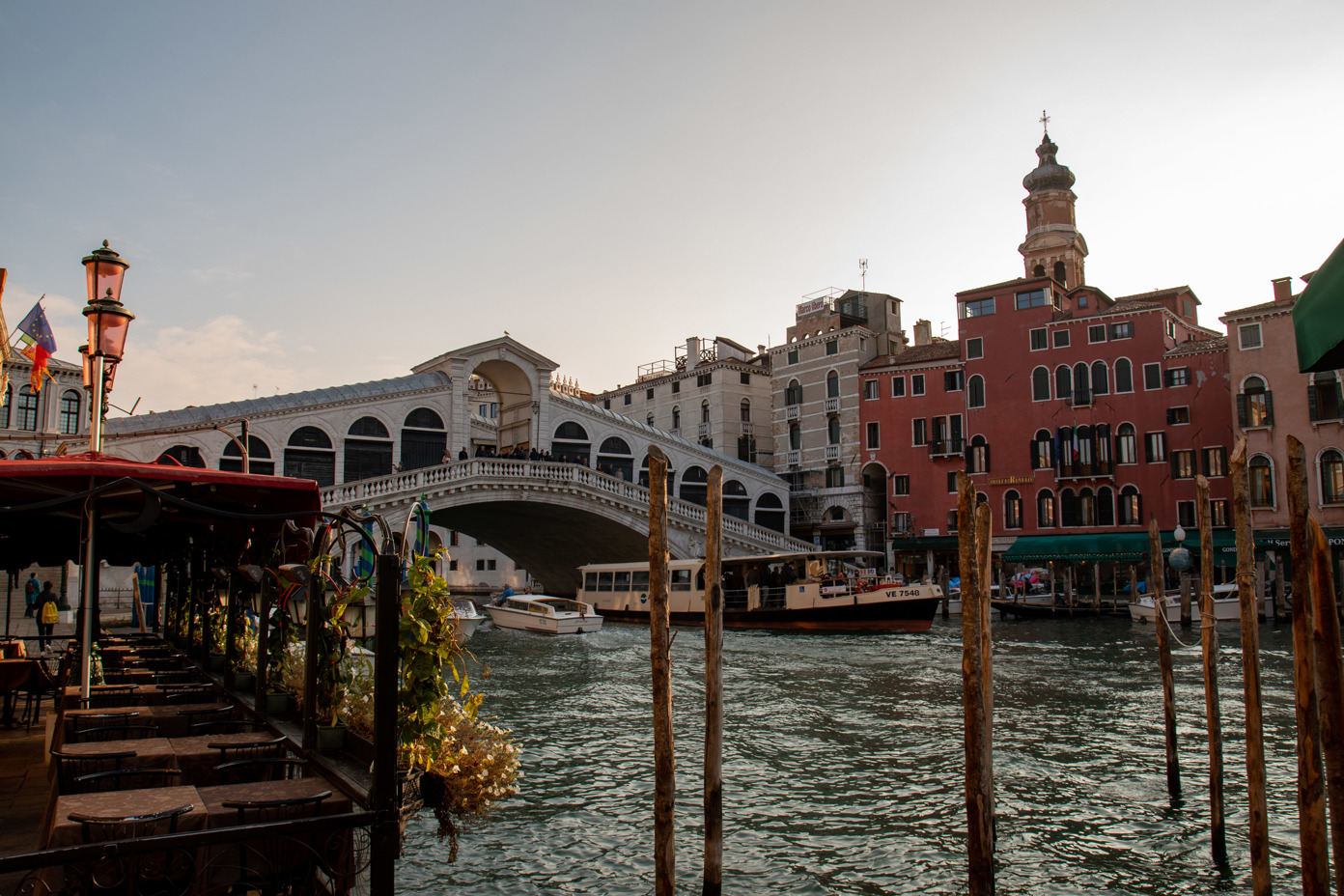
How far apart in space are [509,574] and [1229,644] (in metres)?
31.8

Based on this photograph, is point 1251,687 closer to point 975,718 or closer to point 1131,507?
point 975,718

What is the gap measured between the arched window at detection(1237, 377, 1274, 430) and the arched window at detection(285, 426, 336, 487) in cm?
2563

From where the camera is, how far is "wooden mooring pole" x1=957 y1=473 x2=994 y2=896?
5344 millimetres

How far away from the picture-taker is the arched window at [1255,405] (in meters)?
25.9

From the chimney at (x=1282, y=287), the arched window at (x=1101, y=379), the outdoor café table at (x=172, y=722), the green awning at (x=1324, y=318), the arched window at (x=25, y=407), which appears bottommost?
the outdoor café table at (x=172, y=722)

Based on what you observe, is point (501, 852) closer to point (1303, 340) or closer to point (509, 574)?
point (1303, 340)

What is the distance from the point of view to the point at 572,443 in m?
32.0

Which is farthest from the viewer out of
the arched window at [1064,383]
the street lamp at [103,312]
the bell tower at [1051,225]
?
the bell tower at [1051,225]

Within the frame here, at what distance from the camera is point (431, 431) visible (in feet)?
94.4

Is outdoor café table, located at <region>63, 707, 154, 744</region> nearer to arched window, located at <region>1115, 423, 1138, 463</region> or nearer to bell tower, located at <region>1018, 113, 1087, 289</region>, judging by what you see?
arched window, located at <region>1115, 423, 1138, 463</region>

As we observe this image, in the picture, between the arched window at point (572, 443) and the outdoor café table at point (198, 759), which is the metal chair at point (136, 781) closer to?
the outdoor café table at point (198, 759)

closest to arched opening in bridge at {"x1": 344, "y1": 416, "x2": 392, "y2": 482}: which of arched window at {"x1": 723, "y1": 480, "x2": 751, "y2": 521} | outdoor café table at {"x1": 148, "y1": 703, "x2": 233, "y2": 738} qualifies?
arched window at {"x1": 723, "y1": 480, "x2": 751, "y2": 521}

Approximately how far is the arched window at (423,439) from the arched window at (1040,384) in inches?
770

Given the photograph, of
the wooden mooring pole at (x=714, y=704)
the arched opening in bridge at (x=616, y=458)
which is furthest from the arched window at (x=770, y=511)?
the wooden mooring pole at (x=714, y=704)
